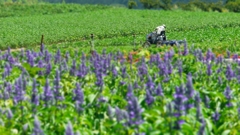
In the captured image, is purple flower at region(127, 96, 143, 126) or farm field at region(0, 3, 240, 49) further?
farm field at region(0, 3, 240, 49)

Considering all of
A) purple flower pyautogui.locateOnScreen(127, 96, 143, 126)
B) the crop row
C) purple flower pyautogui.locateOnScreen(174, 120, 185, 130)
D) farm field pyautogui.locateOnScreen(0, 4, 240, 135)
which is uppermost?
purple flower pyautogui.locateOnScreen(127, 96, 143, 126)

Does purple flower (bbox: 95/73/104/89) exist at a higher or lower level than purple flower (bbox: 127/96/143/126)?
lower

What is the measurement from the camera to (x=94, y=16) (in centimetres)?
7056

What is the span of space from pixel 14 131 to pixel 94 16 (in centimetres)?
6490

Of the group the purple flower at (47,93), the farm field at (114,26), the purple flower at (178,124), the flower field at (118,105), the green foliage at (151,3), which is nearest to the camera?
the purple flower at (178,124)

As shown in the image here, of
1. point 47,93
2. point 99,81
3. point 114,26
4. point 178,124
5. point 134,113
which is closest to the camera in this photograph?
point 134,113

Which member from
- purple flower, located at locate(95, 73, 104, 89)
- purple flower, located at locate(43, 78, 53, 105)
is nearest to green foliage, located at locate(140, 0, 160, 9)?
purple flower, located at locate(95, 73, 104, 89)

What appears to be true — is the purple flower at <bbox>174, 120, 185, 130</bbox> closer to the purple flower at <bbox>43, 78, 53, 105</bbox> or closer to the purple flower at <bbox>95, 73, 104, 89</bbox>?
the purple flower at <bbox>43, 78, 53, 105</bbox>

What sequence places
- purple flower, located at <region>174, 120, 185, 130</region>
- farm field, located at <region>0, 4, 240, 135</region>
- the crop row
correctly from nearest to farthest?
purple flower, located at <region>174, 120, 185, 130</region> → farm field, located at <region>0, 4, 240, 135</region> → the crop row

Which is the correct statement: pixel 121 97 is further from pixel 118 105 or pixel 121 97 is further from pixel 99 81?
pixel 99 81

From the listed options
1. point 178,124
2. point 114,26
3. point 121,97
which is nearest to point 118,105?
point 121,97

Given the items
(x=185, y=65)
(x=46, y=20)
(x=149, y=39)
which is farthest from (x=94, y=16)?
(x=185, y=65)

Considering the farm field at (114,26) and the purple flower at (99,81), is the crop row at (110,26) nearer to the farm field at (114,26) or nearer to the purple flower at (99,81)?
the farm field at (114,26)

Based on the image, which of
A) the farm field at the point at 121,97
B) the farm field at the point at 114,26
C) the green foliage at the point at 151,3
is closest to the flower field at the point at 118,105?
the farm field at the point at 121,97
